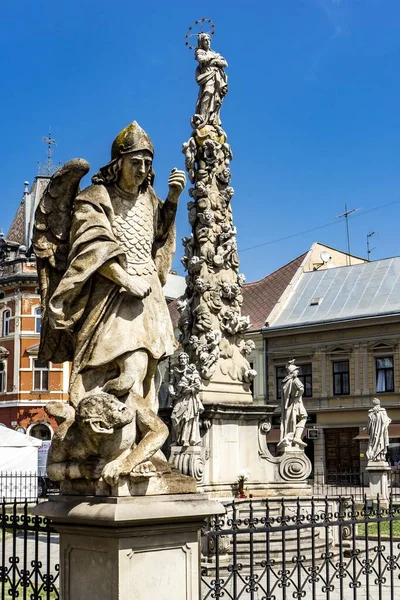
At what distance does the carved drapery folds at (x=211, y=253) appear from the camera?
14836mm

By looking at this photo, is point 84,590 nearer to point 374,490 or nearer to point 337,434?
point 374,490

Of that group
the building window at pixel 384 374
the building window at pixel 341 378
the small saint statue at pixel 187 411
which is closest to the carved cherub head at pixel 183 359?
the small saint statue at pixel 187 411

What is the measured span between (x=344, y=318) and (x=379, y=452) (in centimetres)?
1535

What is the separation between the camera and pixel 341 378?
38500mm

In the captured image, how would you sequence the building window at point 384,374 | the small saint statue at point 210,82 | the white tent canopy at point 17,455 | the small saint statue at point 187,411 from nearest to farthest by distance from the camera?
the small saint statue at point 187,411 → the small saint statue at point 210,82 → the white tent canopy at point 17,455 → the building window at point 384,374

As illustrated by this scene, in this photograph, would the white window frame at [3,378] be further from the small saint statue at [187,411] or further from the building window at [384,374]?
the small saint statue at [187,411]

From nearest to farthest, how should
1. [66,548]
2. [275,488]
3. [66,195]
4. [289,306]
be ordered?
1. [66,548]
2. [66,195]
3. [275,488]
4. [289,306]

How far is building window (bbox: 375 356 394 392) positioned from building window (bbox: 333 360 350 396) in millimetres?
1506

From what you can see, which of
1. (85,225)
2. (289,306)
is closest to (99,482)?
(85,225)

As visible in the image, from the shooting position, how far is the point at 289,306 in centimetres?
4178

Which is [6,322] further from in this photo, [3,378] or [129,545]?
[129,545]

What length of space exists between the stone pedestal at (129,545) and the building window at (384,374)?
32943 mm

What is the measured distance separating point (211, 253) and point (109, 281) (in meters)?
10.2

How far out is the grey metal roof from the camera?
3816 centimetres
